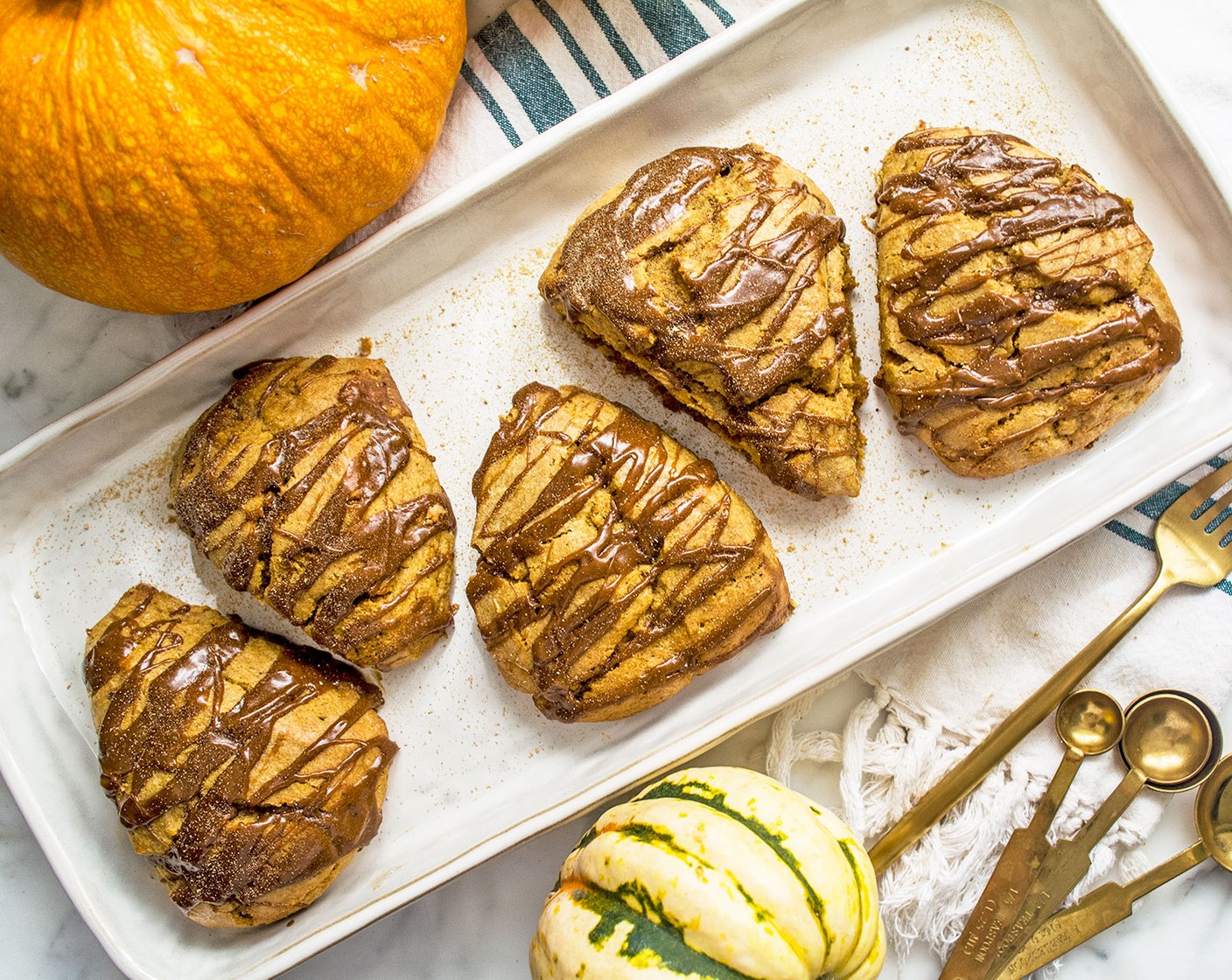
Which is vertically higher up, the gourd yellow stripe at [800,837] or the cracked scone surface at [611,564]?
the cracked scone surface at [611,564]

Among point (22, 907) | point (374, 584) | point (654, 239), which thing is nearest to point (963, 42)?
point (654, 239)

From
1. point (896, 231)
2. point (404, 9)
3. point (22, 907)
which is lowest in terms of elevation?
point (22, 907)

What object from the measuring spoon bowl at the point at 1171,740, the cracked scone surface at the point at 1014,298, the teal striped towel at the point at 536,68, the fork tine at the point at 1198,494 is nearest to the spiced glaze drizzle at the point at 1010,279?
the cracked scone surface at the point at 1014,298

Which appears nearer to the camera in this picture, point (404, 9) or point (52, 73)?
point (52, 73)

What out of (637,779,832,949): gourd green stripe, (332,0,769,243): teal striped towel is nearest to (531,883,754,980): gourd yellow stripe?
(637,779,832,949): gourd green stripe

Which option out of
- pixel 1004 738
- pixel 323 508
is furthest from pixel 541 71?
pixel 1004 738

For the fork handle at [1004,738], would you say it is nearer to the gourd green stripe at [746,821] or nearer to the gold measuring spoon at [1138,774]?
the gold measuring spoon at [1138,774]

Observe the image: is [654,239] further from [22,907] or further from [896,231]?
[22,907]
